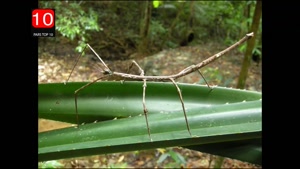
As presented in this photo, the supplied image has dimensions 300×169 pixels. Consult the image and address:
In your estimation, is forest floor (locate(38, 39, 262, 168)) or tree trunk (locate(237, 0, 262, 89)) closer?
tree trunk (locate(237, 0, 262, 89))

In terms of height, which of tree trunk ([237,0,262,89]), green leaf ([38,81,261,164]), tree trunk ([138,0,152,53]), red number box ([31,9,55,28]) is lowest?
green leaf ([38,81,261,164])

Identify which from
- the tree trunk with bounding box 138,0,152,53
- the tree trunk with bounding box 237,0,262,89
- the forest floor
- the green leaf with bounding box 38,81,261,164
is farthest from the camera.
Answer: the tree trunk with bounding box 138,0,152,53

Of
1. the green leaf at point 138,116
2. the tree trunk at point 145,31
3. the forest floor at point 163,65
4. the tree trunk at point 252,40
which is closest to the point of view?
the green leaf at point 138,116

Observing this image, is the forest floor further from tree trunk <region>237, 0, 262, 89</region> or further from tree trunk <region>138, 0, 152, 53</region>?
tree trunk <region>237, 0, 262, 89</region>

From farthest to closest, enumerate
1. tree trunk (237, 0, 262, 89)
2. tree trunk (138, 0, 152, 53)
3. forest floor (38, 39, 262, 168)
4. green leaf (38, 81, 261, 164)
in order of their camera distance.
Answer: tree trunk (138, 0, 152, 53) < forest floor (38, 39, 262, 168) < tree trunk (237, 0, 262, 89) < green leaf (38, 81, 261, 164)

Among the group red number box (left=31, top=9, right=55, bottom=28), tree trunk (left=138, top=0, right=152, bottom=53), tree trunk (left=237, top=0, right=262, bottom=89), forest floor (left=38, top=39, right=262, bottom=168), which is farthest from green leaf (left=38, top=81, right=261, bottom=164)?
tree trunk (left=138, top=0, right=152, bottom=53)

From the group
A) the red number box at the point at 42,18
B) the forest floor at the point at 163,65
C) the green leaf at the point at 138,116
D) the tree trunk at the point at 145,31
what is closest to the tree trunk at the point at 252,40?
the forest floor at the point at 163,65

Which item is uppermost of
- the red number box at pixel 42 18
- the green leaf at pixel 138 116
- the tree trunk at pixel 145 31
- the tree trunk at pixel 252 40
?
the tree trunk at pixel 145 31

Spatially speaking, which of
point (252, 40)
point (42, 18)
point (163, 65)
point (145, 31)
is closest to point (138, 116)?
point (42, 18)

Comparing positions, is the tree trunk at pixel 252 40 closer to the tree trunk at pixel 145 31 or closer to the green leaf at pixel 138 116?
the green leaf at pixel 138 116
